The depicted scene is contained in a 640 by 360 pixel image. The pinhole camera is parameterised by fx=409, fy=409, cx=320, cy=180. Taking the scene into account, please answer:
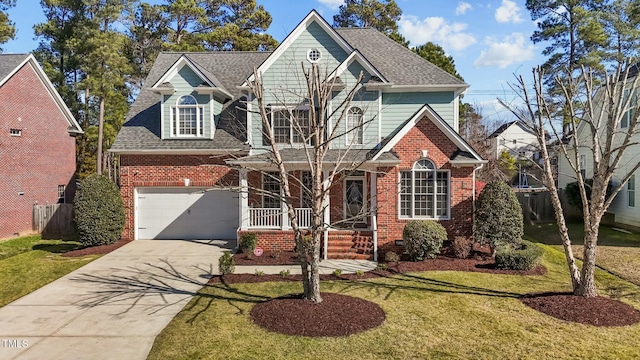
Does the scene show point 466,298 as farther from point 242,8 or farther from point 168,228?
point 242,8

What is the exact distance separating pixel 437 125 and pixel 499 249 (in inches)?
189

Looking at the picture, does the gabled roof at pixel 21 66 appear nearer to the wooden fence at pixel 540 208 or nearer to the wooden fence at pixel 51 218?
the wooden fence at pixel 51 218

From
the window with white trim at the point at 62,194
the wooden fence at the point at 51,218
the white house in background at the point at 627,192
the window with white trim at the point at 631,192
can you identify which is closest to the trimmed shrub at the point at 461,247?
the white house in background at the point at 627,192

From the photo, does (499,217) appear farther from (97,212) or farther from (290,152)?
(97,212)

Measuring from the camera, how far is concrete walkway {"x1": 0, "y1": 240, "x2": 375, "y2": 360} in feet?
24.7

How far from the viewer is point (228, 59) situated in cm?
2147

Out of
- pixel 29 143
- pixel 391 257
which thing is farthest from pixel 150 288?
pixel 29 143

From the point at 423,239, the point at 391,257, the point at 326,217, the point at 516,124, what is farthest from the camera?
the point at 516,124

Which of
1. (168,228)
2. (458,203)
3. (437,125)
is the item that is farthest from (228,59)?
(458,203)

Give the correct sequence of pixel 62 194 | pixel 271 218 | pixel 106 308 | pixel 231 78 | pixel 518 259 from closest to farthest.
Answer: pixel 106 308 < pixel 518 259 < pixel 271 218 < pixel 231 78 < pixel 62 194

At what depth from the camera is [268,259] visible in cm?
1426

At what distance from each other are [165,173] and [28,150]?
8828mm

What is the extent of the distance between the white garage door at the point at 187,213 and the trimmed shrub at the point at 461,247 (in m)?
9.26

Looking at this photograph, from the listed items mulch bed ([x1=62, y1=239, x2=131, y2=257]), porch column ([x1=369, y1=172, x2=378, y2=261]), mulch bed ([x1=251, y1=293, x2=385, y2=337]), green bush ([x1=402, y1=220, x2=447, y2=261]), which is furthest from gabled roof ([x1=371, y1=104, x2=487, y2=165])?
mulch bed ([x1=62, y1=239, x2=131, y2=257])
